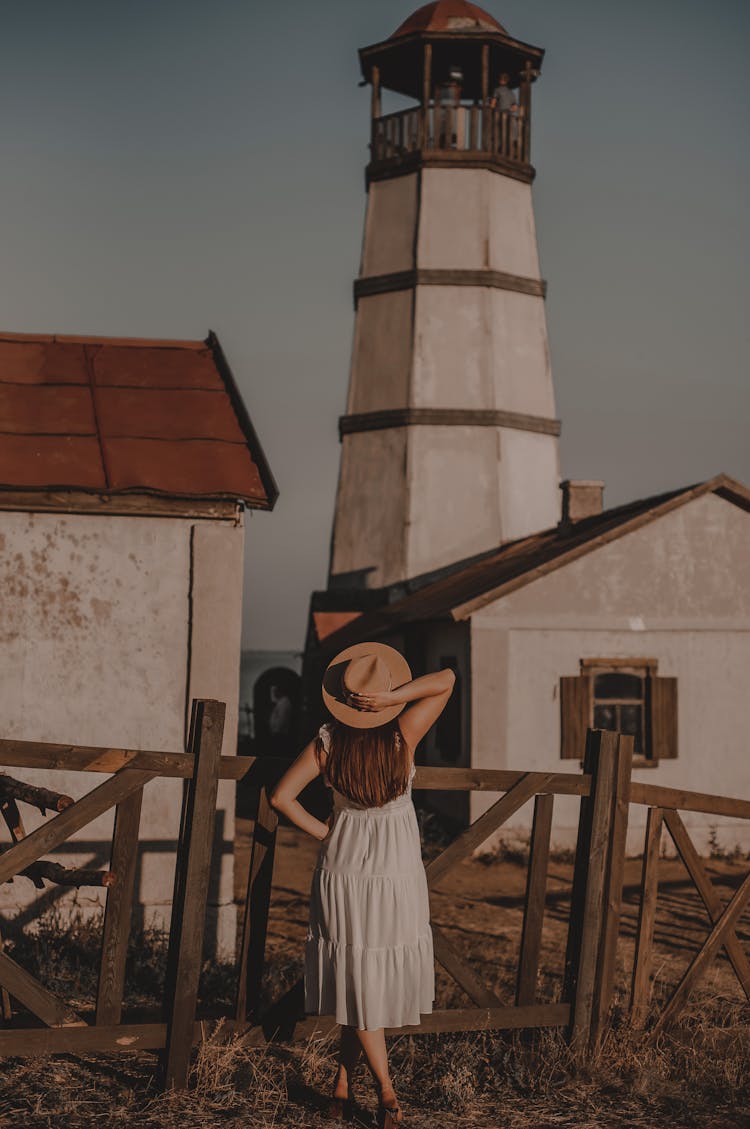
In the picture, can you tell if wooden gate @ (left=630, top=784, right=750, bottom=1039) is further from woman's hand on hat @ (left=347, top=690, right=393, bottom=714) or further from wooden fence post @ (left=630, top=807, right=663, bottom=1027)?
woman's hand on hat @ (left=347, top=690, right=393, bottom=714)

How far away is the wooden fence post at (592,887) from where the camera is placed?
5480mm

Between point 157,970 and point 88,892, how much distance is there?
102 centimetres

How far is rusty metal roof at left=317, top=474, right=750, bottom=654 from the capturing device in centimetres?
1492

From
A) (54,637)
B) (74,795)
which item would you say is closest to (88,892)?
(74,795)

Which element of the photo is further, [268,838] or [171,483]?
[171,483]

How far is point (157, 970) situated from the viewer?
7145 mm

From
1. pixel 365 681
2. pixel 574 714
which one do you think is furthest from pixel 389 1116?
pixel 574 714

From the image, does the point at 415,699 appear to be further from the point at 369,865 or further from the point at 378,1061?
the point at 378,1061

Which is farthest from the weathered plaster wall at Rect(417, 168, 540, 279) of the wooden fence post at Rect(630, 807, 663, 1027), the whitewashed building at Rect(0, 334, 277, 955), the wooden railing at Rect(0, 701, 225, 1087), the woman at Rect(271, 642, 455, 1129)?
the woman at Rect(271, 642, 455, 1129)

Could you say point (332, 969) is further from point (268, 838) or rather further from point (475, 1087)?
point (475, 1087)

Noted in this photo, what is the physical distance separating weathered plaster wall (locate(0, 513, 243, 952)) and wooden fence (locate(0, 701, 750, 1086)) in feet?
7.52

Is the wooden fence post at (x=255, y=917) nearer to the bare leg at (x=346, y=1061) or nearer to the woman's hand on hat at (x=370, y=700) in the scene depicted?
the bare leg at (x=346, y=1061)

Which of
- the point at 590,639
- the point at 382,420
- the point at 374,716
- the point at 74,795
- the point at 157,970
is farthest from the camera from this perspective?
the point at 382,420

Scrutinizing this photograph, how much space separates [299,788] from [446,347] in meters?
17.4
